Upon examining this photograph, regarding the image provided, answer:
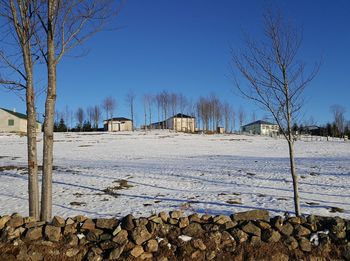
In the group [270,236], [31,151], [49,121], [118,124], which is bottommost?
[270,236]

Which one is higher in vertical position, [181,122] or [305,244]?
[181,122]

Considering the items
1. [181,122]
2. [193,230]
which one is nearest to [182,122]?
[181,122]

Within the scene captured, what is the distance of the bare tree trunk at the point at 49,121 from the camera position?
22.8 feet

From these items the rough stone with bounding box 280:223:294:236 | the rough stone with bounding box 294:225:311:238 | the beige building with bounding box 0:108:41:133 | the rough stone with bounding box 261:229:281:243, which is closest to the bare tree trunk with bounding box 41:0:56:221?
the rough stone with bounding box 261:229:281:243

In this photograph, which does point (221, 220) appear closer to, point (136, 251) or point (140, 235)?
point (140, 235)

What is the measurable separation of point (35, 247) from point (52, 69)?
3.52 metres

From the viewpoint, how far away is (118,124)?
99125 millimetres

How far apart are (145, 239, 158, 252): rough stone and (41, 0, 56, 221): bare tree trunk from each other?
2.18 metres

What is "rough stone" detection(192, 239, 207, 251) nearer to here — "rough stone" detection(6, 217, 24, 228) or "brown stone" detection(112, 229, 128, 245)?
"brown stone" detection(112, 229, 128, 245)

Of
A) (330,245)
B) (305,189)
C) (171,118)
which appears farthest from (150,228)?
(171,118)

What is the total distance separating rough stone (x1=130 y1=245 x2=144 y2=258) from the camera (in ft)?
21.3

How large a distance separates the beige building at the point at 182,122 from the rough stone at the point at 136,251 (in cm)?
9488

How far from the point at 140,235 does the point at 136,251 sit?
31 centimetres

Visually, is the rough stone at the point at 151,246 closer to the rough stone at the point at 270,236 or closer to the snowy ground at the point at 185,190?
the rough stone at the point at 270,236
